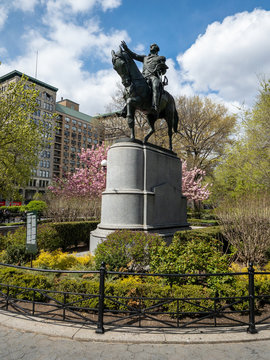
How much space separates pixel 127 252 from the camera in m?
7.09

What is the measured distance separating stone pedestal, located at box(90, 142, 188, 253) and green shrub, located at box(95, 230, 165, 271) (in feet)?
6.80

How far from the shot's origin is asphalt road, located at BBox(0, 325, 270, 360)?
3.88 m

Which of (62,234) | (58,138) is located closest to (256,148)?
(62,234)

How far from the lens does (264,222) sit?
29.5ft

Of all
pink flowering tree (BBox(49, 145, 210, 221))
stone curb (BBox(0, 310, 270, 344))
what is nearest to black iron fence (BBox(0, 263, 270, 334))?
stone curb (BBox(0, 310, 270, 344))

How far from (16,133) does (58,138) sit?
71815 mm

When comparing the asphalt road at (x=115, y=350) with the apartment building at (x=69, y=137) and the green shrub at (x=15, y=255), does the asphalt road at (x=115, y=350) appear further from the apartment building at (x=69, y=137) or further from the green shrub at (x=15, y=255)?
the apartment building at (x=69, y=137)

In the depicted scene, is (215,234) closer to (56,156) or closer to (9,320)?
(9,320)

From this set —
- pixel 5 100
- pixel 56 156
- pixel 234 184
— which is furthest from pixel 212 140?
pixel 56 156

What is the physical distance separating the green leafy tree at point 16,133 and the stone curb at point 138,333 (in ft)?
61.1

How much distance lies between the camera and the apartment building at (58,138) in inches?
3054

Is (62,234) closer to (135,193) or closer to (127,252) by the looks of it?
(135,193)

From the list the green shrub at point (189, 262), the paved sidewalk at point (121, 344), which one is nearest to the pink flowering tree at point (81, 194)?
the green shrub at point (189, 262)

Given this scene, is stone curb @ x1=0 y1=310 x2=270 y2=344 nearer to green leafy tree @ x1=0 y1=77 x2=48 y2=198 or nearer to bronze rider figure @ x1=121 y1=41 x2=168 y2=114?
bronze rider figure @ x1=121 y1=41 x2=168 y2=114
